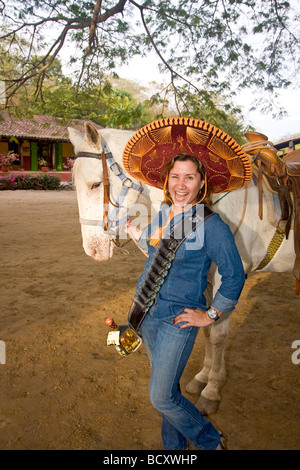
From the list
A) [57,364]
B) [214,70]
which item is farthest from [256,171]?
[214,70]

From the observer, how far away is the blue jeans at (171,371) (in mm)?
1674

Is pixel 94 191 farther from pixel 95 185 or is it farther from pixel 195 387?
pixel 195 387

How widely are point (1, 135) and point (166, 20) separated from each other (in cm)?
1921

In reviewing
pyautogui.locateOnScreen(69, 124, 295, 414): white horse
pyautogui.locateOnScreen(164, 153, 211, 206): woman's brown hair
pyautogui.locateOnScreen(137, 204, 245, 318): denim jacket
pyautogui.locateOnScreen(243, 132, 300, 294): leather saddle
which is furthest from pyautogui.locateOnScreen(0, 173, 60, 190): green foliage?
pyautogui.locateOnScreen(137, 204, 245, 318): denim jacket

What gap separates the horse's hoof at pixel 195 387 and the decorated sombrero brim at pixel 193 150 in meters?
1.79

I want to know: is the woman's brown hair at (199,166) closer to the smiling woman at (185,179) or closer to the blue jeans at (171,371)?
the smiling woman at (185,179)

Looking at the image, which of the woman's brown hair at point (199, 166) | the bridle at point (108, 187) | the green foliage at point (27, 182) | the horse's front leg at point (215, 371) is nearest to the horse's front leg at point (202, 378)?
the horse's front leg at point (215, 371)

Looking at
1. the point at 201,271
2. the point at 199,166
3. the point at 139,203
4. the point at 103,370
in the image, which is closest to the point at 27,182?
the point at 103,370

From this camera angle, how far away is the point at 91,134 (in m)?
2.50

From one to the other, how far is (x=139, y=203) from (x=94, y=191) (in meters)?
0.44

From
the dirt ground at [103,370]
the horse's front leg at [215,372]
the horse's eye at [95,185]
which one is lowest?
the dirt ground at [103,370]

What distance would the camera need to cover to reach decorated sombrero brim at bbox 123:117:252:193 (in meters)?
1.86

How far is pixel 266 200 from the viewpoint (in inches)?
107
